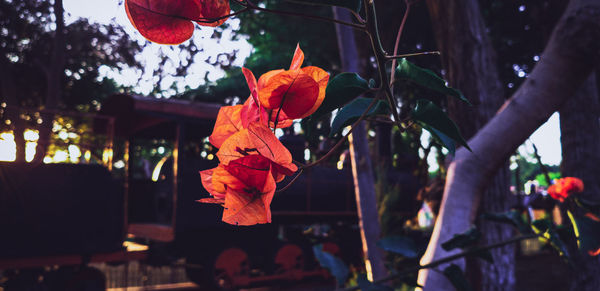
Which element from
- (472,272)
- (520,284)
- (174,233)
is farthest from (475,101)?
(520,284)

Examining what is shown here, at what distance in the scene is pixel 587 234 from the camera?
1218mm

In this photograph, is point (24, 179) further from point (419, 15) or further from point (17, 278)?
point (419, 15)

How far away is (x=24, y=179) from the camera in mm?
5219

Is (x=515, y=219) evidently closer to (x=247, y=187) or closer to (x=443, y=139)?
(x=443, y=139)

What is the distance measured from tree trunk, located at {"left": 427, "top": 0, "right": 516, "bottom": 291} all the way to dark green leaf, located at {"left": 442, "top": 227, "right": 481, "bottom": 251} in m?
1.76

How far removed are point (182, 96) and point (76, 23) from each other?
176 inches

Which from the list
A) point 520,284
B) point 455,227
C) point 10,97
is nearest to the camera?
point 455,227

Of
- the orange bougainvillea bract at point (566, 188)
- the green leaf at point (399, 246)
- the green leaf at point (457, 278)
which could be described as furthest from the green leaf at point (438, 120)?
the orange bougainvillea bract at point (566, 188)

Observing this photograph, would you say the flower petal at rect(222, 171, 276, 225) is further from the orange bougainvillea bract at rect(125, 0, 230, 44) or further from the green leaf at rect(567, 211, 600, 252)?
the green leaf at rect(567, 211, 600, 252)

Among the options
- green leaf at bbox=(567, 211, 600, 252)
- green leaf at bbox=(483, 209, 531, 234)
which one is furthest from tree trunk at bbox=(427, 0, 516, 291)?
green leaf at bbox=(567, 211, 600, 252)

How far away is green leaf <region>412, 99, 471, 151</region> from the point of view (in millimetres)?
629

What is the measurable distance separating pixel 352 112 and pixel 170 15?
0.33m

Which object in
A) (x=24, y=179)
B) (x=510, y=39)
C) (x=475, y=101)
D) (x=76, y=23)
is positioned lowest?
(x=24, y=179)

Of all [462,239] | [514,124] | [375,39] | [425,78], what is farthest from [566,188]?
[375,39]
